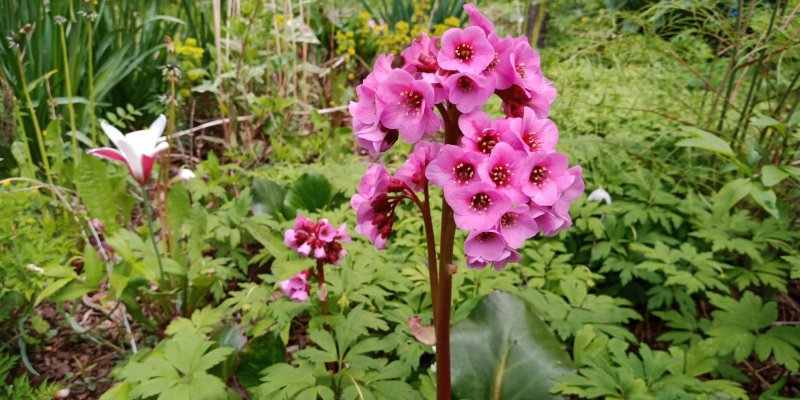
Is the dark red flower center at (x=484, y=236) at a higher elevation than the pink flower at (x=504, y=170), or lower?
lower

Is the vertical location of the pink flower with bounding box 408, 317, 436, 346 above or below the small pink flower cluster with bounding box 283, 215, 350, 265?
above

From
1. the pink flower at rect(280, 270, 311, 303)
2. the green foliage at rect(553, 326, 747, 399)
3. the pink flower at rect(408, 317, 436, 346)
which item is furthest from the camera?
the pink flower at rect(280, 270, 311, 303)

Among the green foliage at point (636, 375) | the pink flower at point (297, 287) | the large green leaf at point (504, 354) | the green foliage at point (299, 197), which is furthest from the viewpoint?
the green foliage at point (299, 197)

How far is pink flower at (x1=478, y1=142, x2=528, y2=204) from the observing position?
901mm

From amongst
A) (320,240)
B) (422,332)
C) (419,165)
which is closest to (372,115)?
(419,165)

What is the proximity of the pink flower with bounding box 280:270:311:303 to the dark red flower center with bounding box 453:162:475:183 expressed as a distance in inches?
35.5

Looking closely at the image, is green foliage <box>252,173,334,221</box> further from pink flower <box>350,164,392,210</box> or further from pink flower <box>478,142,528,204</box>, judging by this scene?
pink flower <box>478,142,528,204</box>

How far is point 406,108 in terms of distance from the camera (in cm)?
97

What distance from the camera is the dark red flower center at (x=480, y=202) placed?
3.04ft

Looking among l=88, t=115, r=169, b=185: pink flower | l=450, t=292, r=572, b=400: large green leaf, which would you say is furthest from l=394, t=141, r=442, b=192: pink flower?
l=88, t=115, r=169, b=185: pink flower

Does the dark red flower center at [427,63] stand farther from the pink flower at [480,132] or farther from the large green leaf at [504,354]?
the large green leaf at [504,354]

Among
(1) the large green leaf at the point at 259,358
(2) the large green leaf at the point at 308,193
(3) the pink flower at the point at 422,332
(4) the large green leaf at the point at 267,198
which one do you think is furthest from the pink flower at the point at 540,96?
(4) the large green leaf at the point at 267,198

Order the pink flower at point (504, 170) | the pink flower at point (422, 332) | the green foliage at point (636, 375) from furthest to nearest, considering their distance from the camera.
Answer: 1. the green foliage at point (636, 375)
2. the pink flower at point (422, 332)
3. the pink flower at point (504, 170)

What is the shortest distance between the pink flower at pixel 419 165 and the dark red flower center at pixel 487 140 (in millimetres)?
151
